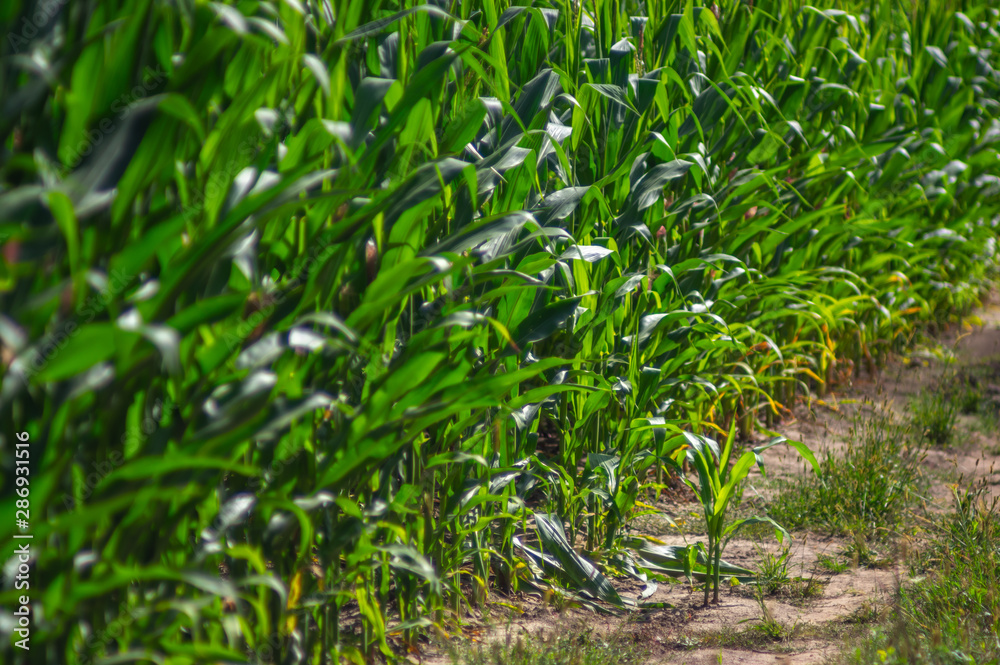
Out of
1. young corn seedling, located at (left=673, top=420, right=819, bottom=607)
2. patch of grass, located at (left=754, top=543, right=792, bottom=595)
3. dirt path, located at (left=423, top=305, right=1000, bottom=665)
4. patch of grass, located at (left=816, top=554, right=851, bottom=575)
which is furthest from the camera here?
patch of grass, located at (left=816, top=554, right=851, bottom=575)

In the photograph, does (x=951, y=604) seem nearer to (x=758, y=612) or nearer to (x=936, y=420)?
(x=758, y=612)

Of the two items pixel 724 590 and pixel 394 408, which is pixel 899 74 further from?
pixel 394 408

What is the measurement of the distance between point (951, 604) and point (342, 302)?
1.71 m

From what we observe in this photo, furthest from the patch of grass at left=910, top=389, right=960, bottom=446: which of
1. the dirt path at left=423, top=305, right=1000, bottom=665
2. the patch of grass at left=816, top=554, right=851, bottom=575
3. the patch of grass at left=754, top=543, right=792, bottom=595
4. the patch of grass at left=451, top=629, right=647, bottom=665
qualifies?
the patch of grass at left=451, top=629, right=647, bottom=665

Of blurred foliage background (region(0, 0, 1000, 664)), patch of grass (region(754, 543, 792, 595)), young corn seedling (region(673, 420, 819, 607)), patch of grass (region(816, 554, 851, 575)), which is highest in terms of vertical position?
blurred foliage background (region(0, 0, 1000, 664))

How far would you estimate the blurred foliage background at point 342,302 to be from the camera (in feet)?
3.51

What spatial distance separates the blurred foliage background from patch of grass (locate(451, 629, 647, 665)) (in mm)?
133

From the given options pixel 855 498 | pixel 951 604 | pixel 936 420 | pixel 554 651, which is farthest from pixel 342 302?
pixel 936 420

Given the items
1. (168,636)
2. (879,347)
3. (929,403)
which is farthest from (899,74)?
(168,636)

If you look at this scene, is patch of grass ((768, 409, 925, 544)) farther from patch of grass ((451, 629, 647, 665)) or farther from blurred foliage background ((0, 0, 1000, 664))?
patch of grass ((451, 629, 647, 665))

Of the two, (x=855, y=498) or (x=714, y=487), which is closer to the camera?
(x=714, y=487)

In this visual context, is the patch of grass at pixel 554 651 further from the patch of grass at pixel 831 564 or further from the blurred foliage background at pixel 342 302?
the patch of grass at pixel 831 564

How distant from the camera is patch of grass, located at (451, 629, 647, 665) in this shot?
1.73 metres

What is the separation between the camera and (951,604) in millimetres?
1999
